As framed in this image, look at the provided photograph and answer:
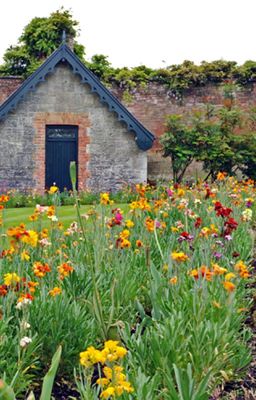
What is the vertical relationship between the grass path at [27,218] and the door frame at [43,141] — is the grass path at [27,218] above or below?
below

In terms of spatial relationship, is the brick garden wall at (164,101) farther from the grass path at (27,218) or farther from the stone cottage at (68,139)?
the grass path at (27,218)

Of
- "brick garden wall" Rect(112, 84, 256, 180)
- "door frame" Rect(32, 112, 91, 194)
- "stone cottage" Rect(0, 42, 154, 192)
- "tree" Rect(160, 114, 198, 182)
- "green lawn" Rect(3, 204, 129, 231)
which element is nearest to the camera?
"green lawn" Rect(3, 204, 129, 231)

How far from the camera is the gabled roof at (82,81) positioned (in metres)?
19.5

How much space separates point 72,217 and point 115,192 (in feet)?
24.8

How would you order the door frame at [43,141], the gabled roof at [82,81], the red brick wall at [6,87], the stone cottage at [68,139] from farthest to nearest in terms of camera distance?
1. the red brick wall at [6,87]
2. the door frame at [43,141]
3. the stone cottage at [68,139]
4. the gabled roof at [82,81]

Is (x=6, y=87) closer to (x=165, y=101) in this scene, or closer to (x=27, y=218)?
(x=165, y=101)

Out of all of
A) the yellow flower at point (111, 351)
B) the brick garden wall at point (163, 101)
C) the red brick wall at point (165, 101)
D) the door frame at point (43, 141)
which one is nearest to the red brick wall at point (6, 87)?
the brick garden wall at point (163, 101)

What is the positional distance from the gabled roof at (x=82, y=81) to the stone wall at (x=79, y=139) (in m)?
0.30

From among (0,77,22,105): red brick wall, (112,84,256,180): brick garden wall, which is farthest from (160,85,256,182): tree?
(0,77,22,105): red brick wall

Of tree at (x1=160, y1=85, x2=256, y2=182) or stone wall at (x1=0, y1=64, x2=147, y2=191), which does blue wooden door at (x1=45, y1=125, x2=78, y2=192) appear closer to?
stone wall at (x1=0, y1=64, x2=147, y2=191)

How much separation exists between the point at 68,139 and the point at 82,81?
193cm

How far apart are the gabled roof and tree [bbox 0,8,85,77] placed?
581 centimetres

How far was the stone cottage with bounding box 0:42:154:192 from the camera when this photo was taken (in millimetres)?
20281

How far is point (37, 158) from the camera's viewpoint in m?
20.4
